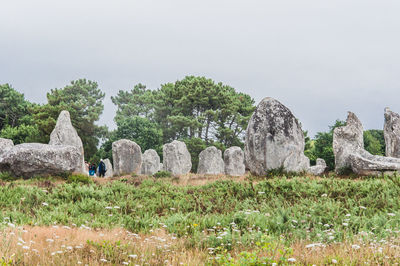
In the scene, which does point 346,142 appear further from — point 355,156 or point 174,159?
point 174,159

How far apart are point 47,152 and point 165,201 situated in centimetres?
874

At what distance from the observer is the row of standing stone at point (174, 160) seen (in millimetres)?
30656

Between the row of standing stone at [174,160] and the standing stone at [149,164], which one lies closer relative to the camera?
the row of standing stone at [174,160]

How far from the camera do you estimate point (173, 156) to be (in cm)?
3272

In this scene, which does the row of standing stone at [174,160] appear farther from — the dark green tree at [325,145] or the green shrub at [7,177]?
the green shrub at [7,177]

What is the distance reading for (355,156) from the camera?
18094 mm

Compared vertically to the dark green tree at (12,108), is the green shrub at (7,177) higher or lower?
lower

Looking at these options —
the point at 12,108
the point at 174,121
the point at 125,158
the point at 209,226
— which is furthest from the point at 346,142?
the point at 12,108

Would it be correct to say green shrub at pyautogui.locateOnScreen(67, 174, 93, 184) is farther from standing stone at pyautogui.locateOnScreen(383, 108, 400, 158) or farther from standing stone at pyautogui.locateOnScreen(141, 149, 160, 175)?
standing stone at pyautogui.locateOnScreen(141, 149, 160, 175)

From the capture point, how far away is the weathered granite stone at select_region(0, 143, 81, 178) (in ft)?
57.7

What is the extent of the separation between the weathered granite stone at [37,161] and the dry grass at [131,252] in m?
11.8

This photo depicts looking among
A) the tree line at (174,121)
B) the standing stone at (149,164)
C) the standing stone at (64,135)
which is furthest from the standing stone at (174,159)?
the tree line at (174,121)

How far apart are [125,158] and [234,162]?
31.9ft

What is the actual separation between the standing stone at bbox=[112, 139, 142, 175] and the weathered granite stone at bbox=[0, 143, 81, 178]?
1225 cm
